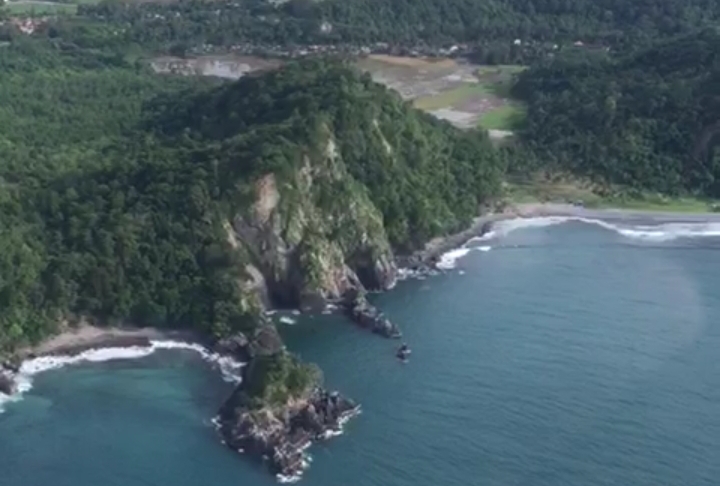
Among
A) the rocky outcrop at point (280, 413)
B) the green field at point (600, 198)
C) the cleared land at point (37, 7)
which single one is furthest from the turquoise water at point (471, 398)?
the cleared land at point (37, 7)

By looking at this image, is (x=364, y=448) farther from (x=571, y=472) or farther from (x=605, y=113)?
(x=605, y=113)

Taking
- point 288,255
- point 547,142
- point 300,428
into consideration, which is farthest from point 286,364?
point 547,142

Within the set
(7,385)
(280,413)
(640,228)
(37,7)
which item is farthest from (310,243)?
(37,7)

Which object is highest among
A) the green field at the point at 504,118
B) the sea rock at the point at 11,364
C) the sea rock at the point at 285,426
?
the green field at the point at 504,118

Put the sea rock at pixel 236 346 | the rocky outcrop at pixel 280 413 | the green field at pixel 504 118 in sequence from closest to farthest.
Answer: the rocky outcrop at pixel 280 413 < the sea rock at pixel 236 346 < the green field at pixel 504 118

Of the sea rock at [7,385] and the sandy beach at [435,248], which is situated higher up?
the sandy beach at [435,248]

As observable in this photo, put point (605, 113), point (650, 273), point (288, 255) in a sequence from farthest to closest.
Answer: point (605, 113) → point (650, 273) → point (288, 255)

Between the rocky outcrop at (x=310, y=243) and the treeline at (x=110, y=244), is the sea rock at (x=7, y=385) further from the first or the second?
the rocky outcrop at (x=310, y=243)
